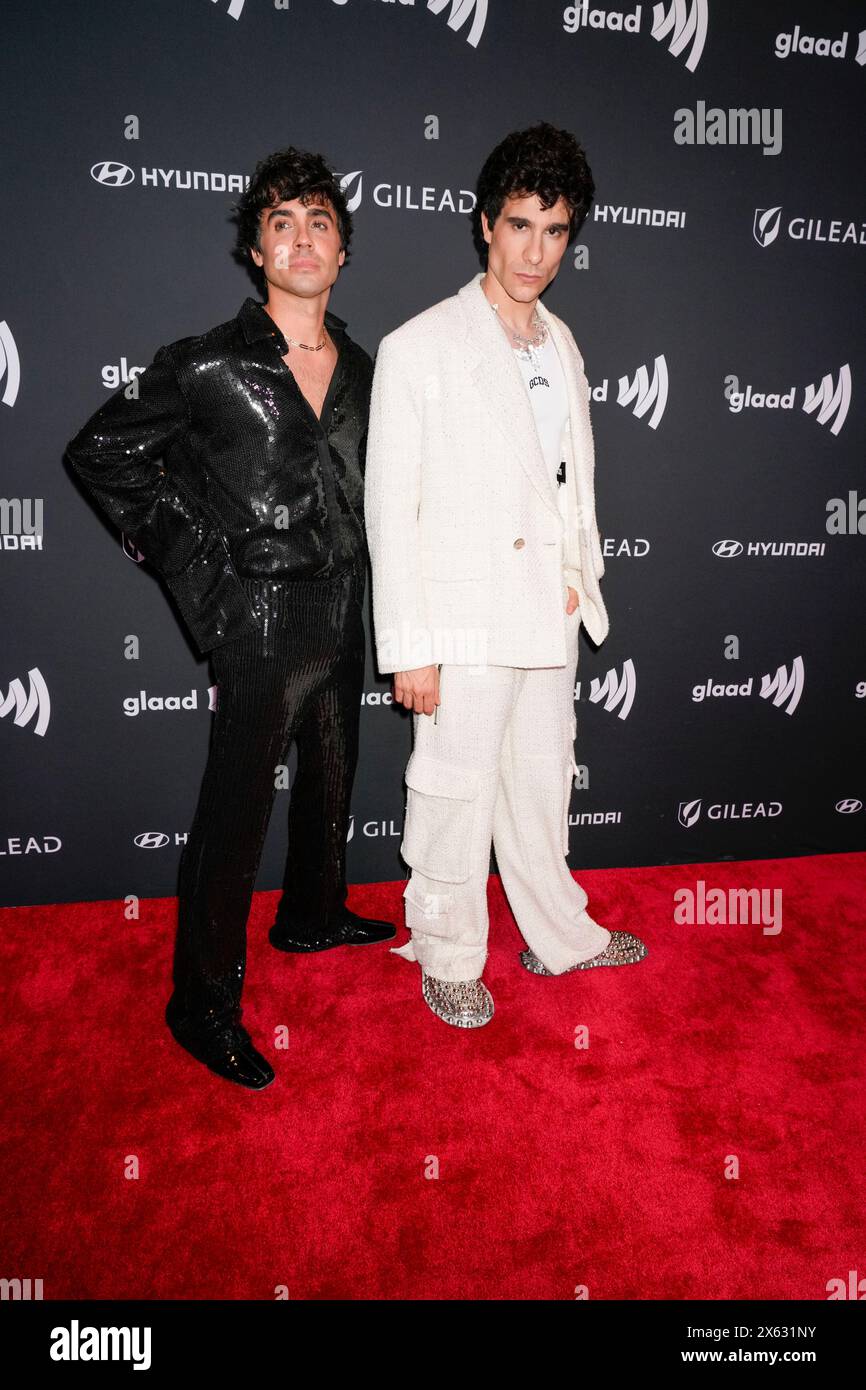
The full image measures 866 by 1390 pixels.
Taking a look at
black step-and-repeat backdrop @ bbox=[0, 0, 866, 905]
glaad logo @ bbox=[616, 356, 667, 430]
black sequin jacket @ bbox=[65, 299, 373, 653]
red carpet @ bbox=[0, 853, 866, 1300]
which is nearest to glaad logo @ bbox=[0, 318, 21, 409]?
black step-and-repeat backdrop @ bbox=[0, 0, 866, 905]

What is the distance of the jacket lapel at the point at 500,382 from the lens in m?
2.05

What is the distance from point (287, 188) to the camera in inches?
77.9

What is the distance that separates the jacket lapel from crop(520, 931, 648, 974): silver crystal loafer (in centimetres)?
156

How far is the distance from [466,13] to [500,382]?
4.25 ft

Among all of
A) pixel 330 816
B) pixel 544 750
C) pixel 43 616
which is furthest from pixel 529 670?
pixel 43 616

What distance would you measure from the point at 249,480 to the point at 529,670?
0.92 m

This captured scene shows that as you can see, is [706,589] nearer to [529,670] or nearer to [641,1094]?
[529,670]

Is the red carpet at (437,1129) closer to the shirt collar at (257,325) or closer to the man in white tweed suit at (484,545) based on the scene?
the man in white tweed suit at (484,545)

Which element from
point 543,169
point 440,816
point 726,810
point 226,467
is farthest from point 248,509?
point 726,810

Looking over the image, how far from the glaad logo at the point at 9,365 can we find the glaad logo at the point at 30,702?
2.81 ft

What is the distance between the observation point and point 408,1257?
1.76 m

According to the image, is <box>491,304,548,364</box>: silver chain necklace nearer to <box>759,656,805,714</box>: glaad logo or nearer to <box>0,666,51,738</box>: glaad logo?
<box>759,656,805,714</box>: glaad logo

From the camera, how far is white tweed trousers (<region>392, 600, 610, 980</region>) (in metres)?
2.22
